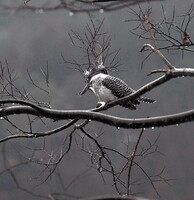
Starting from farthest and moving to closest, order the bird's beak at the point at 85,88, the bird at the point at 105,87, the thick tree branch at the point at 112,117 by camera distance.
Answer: the bird at the point at 105,87
the bird's beak at the point at 85,88
the thick tree branch at the point at 112,117

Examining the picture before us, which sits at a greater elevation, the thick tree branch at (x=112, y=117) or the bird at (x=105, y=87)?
the bird at (x=105, y=87)

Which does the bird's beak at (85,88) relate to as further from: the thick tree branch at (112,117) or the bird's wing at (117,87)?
the thick tree branch at (112,117)

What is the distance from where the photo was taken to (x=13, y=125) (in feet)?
10.4

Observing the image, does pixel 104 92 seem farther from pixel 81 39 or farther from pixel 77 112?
pixel 77 112

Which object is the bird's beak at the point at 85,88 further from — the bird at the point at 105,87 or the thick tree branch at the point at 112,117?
the thick tree branch at the point at 112,117

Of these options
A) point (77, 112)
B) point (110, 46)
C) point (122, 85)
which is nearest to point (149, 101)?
point (122, 85)

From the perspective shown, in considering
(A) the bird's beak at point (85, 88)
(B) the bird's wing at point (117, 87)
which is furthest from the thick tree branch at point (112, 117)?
(B) the bird's wing at point (117, 87)

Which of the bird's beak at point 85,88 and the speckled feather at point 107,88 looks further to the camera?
the speckled feather at point 107,88

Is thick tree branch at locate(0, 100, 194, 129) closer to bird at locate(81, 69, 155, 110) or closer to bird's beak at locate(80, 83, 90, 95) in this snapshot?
bird's beak at locate(80, 83, 90, 95)

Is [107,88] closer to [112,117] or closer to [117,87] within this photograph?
[117,87]

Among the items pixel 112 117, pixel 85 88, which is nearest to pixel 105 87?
pixel 85 88

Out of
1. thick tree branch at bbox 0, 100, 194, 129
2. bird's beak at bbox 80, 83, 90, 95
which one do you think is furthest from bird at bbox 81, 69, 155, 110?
thick tree branch at bbox 0, 100, 194, 129

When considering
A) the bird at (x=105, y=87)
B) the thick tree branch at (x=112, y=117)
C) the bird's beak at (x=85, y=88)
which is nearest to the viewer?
the thick tree branch at (x=112, y=117)

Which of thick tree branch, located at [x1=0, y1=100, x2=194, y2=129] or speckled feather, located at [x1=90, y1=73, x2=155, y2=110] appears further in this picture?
speckled feather, located at [x1=90, y1=73, x2=155, y2=110]
